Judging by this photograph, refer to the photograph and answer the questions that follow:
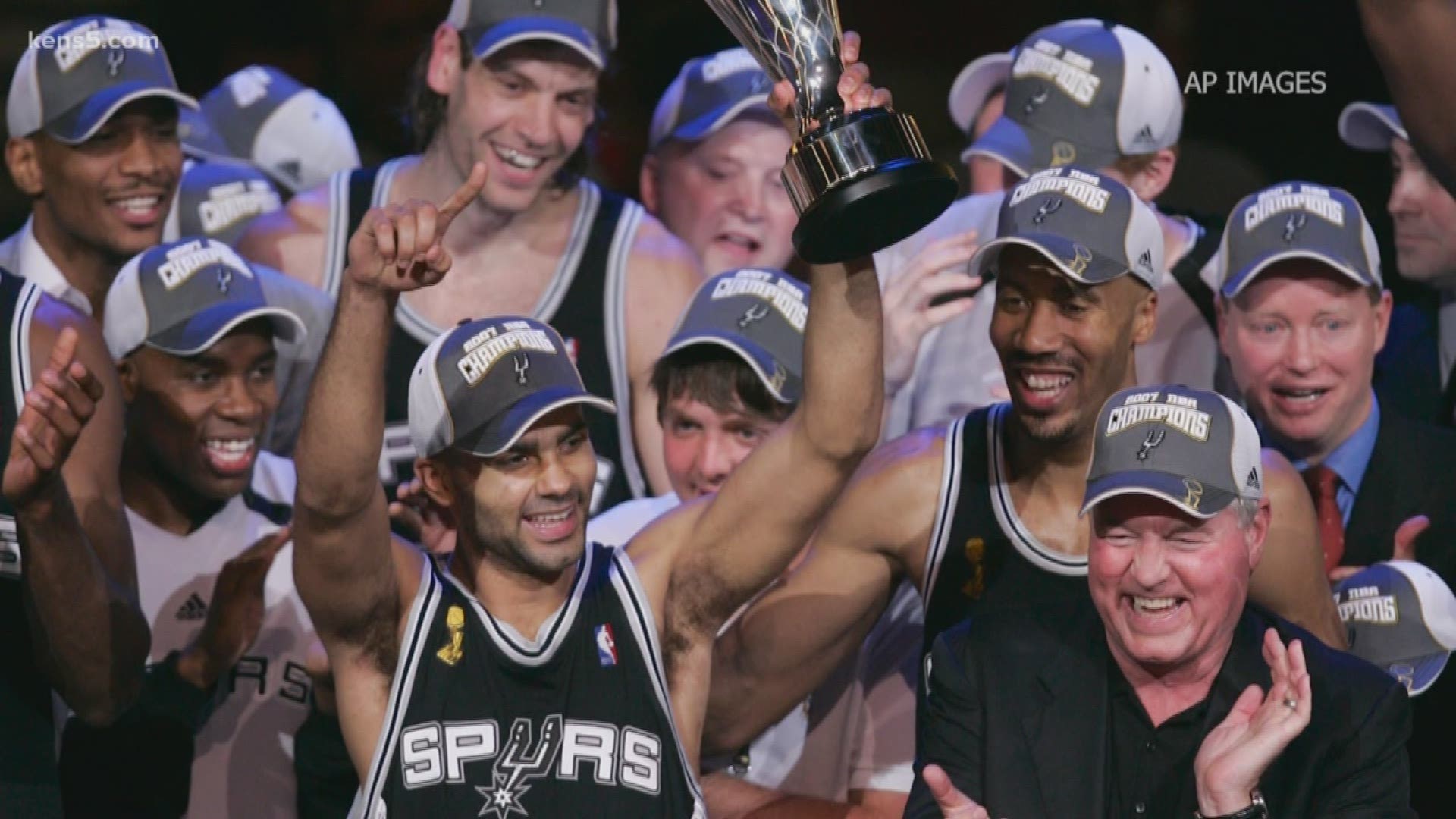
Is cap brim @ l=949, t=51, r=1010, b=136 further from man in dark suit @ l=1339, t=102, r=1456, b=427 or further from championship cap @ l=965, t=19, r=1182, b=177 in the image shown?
man in dark suit @ l=1339, t=102, r=1456, b=427

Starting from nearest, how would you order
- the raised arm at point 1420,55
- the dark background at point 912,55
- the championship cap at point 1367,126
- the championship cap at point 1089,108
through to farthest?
Answer: the raised arm at point 1420,55 → the championship cap at point 1089,108 → the championship cap at point 1367,126 → the dark background at point 912,55

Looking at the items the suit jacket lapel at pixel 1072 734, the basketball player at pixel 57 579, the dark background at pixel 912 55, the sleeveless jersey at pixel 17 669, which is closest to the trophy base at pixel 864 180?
the suit jacket lapel at pixel 1072 734

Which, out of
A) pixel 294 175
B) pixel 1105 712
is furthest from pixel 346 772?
pixel 294 175

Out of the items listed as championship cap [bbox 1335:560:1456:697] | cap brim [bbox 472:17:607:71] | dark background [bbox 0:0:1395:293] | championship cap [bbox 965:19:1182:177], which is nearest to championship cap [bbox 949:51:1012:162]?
dark background [bbox 0:0:1395:293]

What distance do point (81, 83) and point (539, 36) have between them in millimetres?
974

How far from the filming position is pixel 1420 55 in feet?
6.57

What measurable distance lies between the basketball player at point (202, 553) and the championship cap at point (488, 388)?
2.31ft

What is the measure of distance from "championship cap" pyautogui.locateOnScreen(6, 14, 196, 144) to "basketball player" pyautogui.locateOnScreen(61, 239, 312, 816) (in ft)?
1.36

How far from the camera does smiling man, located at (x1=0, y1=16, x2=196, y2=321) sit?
4.66 meters

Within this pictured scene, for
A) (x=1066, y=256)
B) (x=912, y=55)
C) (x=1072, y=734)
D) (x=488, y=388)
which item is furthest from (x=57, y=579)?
(x=912, y=55)

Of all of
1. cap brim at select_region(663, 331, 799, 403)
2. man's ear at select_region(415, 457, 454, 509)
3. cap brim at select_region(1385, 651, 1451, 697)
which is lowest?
cap brim at select_region(1385, 651, 1451, 697)

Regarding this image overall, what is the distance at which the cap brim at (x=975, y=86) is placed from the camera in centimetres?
546

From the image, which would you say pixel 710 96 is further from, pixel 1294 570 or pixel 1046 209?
pixel 1294 570

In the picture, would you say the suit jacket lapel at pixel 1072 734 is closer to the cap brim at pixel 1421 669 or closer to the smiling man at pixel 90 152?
the cap brim at pixel 1421 669
